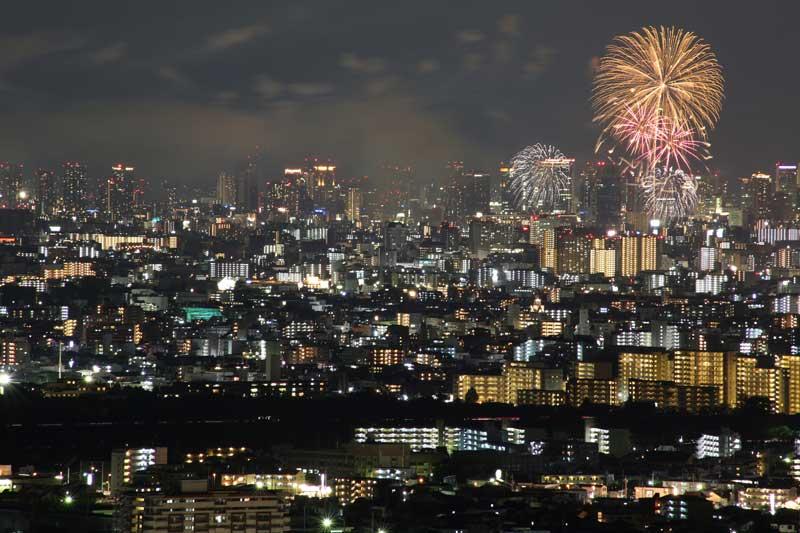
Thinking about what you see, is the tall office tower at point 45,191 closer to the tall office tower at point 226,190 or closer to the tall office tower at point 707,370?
the tall office tower at point 226,190

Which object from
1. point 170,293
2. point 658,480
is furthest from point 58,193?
point 658,480

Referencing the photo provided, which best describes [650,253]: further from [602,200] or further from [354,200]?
[354,200]

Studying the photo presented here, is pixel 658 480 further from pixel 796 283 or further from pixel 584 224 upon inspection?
pixel 584 224

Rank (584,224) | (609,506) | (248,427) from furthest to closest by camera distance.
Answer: (584,224) → (248,427) → (609,506)

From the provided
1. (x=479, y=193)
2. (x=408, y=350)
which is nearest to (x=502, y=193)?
(x=479, y=193)

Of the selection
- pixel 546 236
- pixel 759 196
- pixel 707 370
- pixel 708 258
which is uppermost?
pixel 759 196

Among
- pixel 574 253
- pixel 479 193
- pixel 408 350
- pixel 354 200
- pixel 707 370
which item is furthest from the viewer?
pixel 354 200
